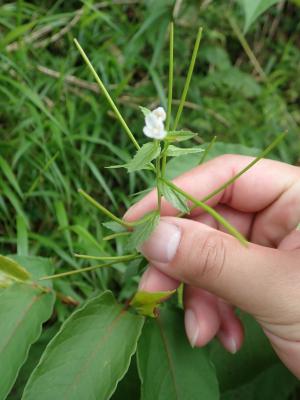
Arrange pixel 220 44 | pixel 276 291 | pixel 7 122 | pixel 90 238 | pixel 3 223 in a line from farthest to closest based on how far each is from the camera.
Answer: pixel 220 44 < pixel 7 122 < pixel 3 223 < pixel 90 238 < pixel 276 291

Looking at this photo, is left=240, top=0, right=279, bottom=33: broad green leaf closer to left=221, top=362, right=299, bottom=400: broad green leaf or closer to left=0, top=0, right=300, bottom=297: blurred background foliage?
left=0, top=0, right=300, bottom=297: blurred background foliage

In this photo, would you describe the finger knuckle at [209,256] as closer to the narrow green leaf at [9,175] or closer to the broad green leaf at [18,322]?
the broad green leaf at [18,322]

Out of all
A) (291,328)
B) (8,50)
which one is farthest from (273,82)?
(291,328)

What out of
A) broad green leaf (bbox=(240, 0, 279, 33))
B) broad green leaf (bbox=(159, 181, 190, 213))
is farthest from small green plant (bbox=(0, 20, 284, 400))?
broad green leaf (bbox=(240, 0, 279, 33))

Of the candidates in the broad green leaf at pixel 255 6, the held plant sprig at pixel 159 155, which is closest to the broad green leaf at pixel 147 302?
the held plant sprig at pixel 159 155

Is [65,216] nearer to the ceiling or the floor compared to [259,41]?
nearer to the floor

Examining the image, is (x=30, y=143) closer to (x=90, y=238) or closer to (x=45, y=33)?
(x=90, y=238)
